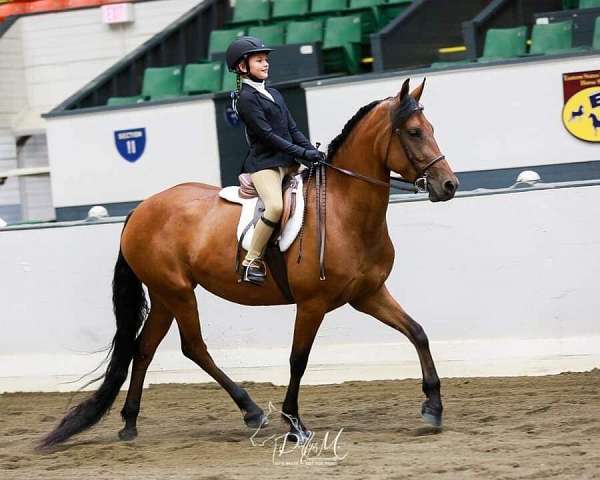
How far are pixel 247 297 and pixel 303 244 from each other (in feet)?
2.10

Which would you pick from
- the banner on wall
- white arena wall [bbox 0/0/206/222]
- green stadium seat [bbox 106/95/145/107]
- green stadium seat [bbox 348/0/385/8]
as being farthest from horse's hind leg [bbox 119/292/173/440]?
white arena wall [bbox 0/0/206/222]

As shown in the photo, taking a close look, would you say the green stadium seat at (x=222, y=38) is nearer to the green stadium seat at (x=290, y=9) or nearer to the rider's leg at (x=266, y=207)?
the green stadium seat at (x=290, y=9)

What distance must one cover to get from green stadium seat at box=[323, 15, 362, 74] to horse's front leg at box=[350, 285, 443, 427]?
7616mm

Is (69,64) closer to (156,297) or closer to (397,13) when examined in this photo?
(397,13)

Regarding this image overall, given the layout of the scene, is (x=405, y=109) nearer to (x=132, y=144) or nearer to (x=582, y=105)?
(x=582, y=105)

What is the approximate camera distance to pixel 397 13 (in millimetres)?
15109

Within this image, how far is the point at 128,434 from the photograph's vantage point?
7.68 metres

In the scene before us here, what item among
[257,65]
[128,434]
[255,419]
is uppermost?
[257,65]

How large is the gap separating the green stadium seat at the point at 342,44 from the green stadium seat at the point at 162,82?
6.68 feet

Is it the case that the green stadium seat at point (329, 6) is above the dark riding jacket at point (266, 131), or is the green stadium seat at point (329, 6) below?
above

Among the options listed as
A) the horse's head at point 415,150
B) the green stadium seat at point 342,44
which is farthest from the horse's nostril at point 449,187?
the green stadium seat at point 342,44

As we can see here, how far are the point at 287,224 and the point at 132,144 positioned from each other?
7119 millimetres

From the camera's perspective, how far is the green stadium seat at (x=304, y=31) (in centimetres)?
1484

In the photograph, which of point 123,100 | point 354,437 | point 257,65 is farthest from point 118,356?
point 123,100
